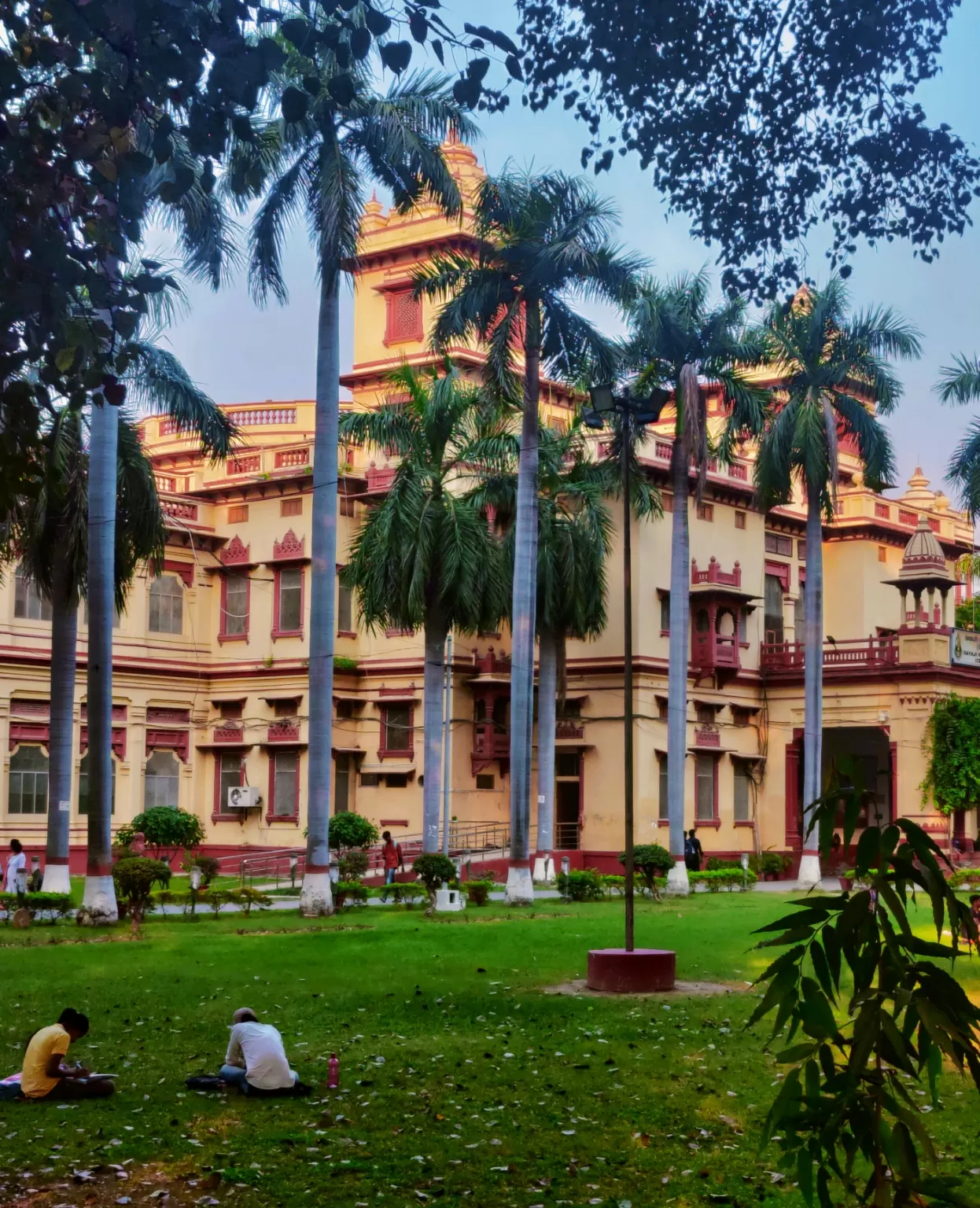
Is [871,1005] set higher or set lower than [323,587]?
lower

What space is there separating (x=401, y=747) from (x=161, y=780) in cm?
705

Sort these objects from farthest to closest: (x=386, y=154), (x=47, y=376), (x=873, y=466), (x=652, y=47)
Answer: (x=873, y=466)
(x=386, y=154)
(x=652, y=47)
(x=47, y=376)

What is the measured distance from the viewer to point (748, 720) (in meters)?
45.0

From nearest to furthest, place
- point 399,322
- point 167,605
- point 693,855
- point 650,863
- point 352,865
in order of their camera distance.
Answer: point 352,865 < point 650,863 < point 693,855 < point 167,605 < point 399,322

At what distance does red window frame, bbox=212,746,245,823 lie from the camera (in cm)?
4262

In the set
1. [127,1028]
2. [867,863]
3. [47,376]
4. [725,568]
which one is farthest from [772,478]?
[867,863]

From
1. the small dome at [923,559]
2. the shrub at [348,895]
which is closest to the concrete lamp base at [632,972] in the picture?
the shrub at [348,895]

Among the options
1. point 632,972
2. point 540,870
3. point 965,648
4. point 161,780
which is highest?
point 965,648

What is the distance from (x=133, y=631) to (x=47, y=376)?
35.0 meters

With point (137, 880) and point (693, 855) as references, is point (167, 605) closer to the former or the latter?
point (693, 855)

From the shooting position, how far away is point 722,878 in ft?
115

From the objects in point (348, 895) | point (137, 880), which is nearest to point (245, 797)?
point (348, 895)

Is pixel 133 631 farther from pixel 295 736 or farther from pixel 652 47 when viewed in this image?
pixel 652 47

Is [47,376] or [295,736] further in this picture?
[295,736]
